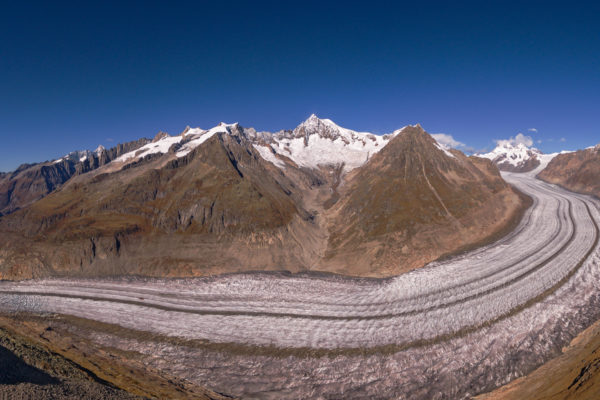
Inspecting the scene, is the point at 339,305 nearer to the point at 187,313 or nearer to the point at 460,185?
the point at 187,313

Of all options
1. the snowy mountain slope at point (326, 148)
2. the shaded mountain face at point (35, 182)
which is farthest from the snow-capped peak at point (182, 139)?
the snowy mountain slope at point (326, 148)

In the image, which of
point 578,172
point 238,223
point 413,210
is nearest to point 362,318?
point 238,223

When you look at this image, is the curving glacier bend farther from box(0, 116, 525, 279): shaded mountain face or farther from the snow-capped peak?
the snow-capped peak

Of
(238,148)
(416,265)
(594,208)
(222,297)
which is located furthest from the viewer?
(238,148)

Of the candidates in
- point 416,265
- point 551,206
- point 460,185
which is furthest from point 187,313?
point 551,206

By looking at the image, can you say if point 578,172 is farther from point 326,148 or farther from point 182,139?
point 182,139

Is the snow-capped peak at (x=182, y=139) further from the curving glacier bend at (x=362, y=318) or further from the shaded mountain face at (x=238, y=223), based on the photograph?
the curving glacier bend at (x=362, y=318)
